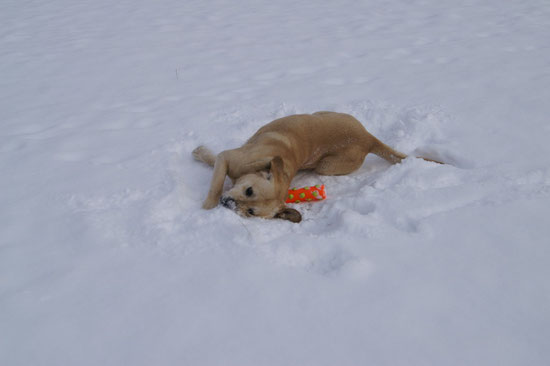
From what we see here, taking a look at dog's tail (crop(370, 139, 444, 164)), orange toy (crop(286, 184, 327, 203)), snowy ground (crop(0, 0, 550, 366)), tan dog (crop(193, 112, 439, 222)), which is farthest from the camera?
dog's tail (crop(370, 139, 444, 164))

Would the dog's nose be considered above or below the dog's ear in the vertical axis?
above

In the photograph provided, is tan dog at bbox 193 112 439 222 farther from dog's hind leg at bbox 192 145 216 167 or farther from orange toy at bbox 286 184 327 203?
orange toy at bbox 286 184 327 203

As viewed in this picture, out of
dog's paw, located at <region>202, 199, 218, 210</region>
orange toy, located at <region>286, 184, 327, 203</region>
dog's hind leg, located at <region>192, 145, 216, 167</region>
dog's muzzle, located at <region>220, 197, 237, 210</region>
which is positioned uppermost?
dog's hind leg, located at <region>192, 145, 216, 167</region>

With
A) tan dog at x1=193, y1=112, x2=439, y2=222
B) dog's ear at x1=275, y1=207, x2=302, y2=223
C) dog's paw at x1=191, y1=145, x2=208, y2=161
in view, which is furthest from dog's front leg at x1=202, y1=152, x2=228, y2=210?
dog's ear at x1=275, y1=207, x2=302, y2=223

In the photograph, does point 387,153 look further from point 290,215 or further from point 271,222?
point 271,222

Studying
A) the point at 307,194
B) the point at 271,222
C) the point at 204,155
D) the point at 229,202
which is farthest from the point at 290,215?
the point at 204,155

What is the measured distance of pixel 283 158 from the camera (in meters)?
3.62

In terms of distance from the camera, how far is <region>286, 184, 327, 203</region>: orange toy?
3.52m

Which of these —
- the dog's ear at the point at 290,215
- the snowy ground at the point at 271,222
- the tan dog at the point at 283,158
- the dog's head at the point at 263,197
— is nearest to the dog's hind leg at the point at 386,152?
the tan dog at the point at 283,158

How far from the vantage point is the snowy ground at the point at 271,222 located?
2102 mm

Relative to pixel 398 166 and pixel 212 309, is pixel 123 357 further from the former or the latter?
pixel 398 166

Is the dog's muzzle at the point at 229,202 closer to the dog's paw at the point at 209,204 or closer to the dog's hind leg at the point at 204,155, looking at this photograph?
the dog's paw at the point at 209,204

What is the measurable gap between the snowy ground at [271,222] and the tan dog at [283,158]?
6.3 inches

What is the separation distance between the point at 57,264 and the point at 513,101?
15.7 ft
